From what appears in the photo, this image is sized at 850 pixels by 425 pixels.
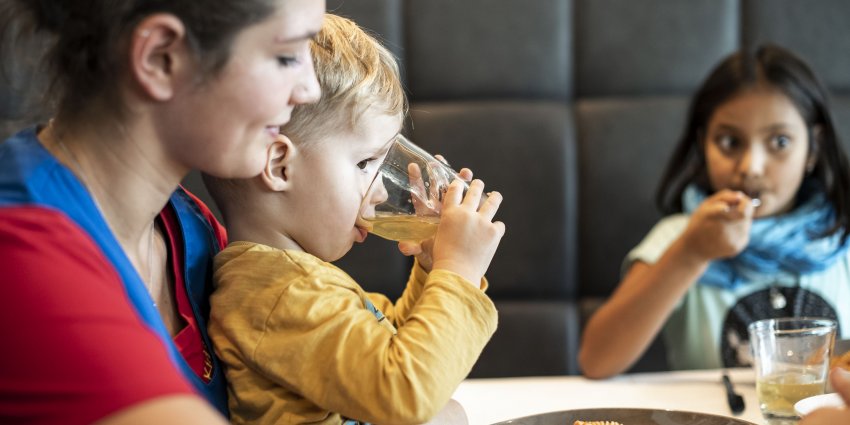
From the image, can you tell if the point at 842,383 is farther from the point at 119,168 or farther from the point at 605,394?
the point at 119,168

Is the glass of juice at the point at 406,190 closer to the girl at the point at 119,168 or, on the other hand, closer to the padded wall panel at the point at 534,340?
the girl at the point at 119,168

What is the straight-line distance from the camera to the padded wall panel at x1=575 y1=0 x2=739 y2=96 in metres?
2.36

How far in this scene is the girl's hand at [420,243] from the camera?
3.66 feet

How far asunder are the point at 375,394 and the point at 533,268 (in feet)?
4.88

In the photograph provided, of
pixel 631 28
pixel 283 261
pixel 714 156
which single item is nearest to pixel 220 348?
pixel 283 261

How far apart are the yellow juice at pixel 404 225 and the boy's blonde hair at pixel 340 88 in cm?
11

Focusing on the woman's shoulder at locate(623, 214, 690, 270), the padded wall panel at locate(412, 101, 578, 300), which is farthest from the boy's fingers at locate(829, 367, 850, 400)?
the padded wall panel at locate(412, 101, 578, 300)

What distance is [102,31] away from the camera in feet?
2.76

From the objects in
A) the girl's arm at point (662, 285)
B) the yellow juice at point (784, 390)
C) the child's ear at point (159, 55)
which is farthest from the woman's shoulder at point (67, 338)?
the girl's arm at point (662, 285)

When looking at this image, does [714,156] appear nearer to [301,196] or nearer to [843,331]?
[843,331]

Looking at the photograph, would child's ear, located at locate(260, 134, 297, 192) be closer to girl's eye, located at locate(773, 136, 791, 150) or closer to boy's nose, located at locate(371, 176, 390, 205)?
boy's nose, located at locate(371, 176, 390, 205)

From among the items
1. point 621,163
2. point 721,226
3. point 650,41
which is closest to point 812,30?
point 650,41

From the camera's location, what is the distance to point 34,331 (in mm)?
707

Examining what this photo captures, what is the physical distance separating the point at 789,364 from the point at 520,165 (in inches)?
47.5
